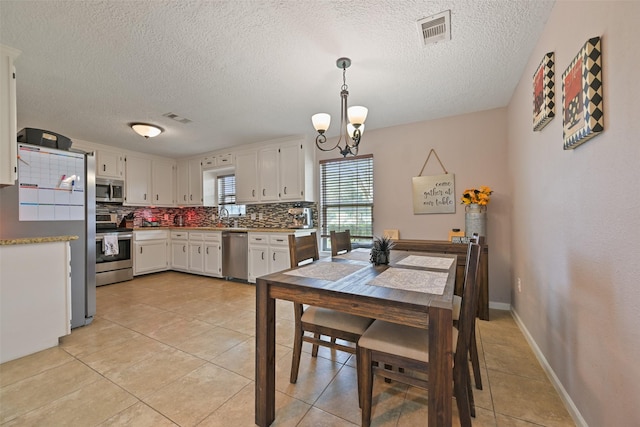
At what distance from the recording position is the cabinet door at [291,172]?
4.14m

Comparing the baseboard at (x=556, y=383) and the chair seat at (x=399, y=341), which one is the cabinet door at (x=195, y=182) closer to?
the chair seat at (x=399, y=341)

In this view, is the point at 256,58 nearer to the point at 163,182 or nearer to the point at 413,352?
the point at 413,352

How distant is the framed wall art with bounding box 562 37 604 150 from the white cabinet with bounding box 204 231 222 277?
4519 millimetres

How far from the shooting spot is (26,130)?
233 cm

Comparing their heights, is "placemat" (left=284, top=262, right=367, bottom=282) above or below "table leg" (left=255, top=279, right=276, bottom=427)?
above

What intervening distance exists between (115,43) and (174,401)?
2.51m

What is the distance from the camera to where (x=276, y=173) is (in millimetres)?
4355

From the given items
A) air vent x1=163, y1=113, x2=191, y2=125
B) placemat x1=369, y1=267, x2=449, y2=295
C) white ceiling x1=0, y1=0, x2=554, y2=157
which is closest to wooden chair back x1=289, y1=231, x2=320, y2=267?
placemat x1=369, y1=267, x2=449, y2=295

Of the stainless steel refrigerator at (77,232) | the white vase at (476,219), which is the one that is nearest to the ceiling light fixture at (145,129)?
the stainless steel refrigerator at (77,232)

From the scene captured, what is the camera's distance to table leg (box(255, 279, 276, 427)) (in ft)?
4.40

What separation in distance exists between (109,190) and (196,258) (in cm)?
192

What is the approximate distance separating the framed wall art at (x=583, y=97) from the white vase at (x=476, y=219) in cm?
157

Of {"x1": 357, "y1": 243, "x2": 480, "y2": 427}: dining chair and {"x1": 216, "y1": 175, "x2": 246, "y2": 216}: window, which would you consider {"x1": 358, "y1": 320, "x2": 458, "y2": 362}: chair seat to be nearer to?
{"x1": 357, "y1": 243, "x2": 480, "y2": 427}: dining chair

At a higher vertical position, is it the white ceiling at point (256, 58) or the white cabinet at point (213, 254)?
the white ceiling at point (256, 58)
